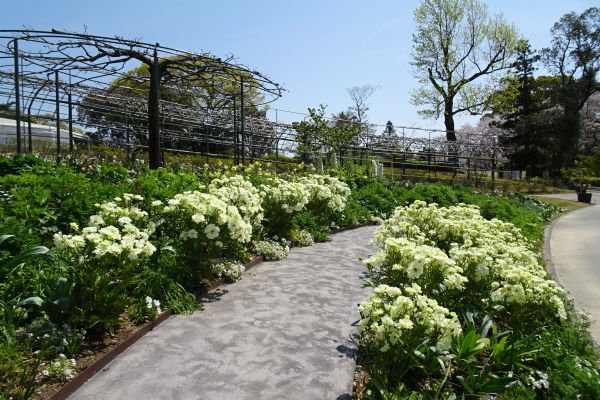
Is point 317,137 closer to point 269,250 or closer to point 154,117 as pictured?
point 154,117

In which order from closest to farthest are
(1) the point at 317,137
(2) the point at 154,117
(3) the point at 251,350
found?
(3) the point at 251,350, (2) the point at 154,117, (1) the point at 317,137

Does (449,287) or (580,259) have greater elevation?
(449,287)

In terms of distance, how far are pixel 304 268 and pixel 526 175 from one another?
37.0 metres

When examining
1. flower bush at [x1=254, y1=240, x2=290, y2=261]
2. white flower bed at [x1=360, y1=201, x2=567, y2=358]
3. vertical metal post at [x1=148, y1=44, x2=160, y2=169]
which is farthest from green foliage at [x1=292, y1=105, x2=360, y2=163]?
white flower bed at [x1=360, y1=201, x2=567, y2=358]

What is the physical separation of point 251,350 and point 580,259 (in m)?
7.78

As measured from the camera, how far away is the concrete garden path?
3.05m

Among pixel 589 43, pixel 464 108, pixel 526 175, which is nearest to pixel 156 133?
pixel 464 108

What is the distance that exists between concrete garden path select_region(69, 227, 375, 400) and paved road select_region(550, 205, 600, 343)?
2788mm

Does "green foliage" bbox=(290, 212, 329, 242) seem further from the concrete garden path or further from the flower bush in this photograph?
the concrete garden path

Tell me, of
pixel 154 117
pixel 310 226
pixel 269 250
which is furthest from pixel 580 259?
pixel 154 117

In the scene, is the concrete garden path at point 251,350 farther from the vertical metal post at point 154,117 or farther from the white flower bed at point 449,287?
the vertical metal post at point 154,117

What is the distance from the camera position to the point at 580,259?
8.88 metres

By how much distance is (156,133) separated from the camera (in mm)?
10422

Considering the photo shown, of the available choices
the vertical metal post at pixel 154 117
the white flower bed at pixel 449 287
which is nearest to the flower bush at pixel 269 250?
the white flower bed at pixel 449 287
